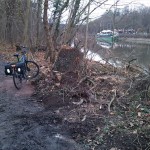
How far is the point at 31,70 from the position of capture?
31.8 ft

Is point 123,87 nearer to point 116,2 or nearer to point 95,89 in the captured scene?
point 95,89

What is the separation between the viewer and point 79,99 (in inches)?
258

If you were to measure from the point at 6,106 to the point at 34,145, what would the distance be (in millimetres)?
2347

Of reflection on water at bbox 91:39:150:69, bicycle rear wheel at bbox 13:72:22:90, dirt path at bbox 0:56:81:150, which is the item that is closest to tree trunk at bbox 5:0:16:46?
reflection on water at bbox 91:39:150:69

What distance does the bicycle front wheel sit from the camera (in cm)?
912

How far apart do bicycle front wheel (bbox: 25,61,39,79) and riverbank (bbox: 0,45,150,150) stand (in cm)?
54

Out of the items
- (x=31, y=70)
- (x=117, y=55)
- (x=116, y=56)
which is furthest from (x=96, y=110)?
(x=117, y=55)

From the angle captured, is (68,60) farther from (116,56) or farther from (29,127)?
(116,56)

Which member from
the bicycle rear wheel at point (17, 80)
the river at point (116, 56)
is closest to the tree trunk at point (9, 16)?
the river at point (116, 56)

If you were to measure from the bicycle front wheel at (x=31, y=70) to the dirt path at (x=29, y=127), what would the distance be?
1.98 metres

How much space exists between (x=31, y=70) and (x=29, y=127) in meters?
4.76

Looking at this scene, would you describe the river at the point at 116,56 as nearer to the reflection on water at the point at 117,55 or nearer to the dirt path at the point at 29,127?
the reflection on water at the point at 117,55

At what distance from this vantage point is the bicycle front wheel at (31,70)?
9.12 metres

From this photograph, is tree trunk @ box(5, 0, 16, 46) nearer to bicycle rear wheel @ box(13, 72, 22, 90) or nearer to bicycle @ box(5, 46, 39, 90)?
bicycle @ box(5, 46, 39, 90)
